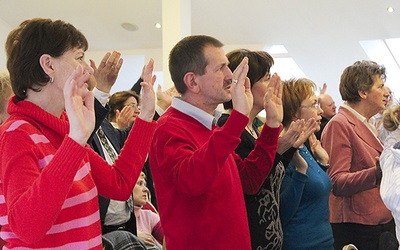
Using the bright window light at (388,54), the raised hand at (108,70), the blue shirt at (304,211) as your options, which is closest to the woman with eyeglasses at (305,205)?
the blue shirt at (304,211)

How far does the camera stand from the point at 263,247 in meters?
1.70

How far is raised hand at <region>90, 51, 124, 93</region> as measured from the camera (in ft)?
5.37

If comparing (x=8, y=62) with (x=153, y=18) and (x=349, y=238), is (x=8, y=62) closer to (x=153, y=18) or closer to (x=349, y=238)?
(x=349, y=238)

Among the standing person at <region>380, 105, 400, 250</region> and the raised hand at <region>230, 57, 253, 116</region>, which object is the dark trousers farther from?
the raised hand at <region>230, 57, 253, 116</region>

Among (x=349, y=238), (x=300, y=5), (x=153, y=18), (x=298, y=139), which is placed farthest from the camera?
(x=153, y=18)

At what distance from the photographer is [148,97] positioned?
54.1 inches

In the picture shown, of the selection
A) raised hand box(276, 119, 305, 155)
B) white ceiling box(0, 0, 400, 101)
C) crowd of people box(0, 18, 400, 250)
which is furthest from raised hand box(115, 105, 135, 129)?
white ceiling box(0, 0, 400, 101)

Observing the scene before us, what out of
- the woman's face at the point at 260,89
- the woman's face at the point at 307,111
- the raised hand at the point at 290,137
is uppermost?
the woman's face at the point at 260,89

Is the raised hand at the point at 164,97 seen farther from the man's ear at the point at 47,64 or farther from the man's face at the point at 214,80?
the man's ear at the point at 47,64

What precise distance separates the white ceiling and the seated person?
4658 mm

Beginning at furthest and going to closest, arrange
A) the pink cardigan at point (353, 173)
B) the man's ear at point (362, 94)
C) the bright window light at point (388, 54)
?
the bright window light at point (388, 54) → the man's ear at point (362, 94) → the pink cardigan at point (353, 173)

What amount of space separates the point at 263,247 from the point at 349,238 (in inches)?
32.3

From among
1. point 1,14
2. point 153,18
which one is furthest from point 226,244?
point 1,14

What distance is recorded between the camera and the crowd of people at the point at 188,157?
3.44 ft
